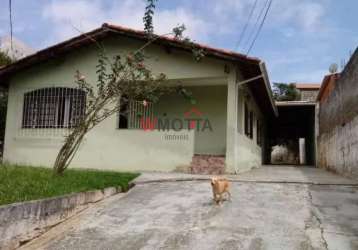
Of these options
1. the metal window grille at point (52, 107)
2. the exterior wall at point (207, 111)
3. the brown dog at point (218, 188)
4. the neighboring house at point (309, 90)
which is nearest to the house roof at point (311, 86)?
the neighboring house at point (309, 90)

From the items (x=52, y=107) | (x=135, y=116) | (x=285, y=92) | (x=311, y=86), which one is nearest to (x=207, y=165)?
(x=135, y=116)

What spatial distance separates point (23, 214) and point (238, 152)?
7.15m

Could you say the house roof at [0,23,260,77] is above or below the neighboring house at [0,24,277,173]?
above

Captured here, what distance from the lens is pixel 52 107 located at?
497 inches

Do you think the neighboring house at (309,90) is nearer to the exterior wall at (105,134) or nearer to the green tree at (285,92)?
the green tree at (285,92)

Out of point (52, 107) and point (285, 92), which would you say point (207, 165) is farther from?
point (285, 92)

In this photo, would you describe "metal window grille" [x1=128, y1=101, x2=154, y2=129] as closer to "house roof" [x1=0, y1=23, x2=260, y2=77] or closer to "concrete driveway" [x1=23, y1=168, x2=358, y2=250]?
"house roof" [x1=0, y1=23, x2=260, y2=77]

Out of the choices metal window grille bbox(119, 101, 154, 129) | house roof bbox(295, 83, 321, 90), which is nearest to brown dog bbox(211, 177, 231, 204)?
metal window grille bbox(119, 101, 154, 129)

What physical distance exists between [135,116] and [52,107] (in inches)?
111

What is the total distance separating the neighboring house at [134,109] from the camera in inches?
424

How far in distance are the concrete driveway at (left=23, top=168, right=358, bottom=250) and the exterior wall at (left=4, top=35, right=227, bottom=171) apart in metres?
3.39

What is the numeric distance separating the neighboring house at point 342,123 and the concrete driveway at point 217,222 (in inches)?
86.0

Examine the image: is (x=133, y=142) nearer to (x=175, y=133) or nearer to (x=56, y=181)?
(x=175, y=133)

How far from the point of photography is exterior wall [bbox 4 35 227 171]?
11.0 m
